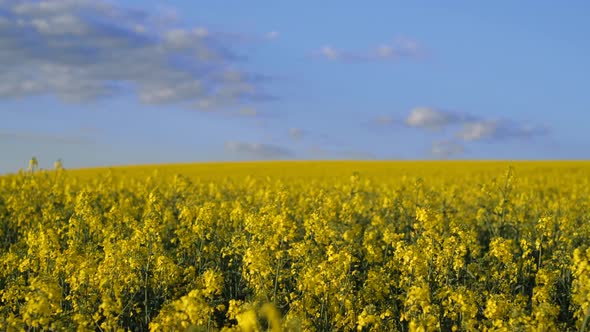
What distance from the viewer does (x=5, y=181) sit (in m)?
21.2

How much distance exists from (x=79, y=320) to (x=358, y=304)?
10.1 ft

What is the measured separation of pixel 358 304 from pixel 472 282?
7.49 feet

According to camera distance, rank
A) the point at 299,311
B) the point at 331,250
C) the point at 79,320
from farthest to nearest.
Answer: the point at 331,250, the point at 299,311, the point at 79,320

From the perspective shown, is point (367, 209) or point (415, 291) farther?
point (367, 209)

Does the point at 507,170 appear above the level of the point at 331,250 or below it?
above

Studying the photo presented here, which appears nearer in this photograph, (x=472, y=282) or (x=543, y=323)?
(x=543, y=323)

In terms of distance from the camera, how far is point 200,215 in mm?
9180

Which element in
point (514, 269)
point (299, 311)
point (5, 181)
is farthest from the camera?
point (5, 181)

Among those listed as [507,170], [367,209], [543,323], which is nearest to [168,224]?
[367,209]

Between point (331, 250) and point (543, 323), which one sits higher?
point (331, 250)

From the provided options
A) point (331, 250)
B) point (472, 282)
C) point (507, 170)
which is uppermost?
point (507, 170)

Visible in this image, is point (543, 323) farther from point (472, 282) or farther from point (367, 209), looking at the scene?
point (367, 209)

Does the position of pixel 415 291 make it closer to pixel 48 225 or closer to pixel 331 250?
pixel 331 250

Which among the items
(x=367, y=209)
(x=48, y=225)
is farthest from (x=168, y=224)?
(x=367, y=209)
